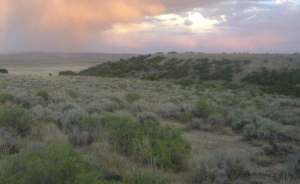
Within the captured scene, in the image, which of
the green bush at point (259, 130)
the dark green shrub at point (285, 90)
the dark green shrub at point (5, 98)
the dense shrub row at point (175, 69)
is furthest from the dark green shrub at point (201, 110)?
the dense shrub row at point (175, 69)

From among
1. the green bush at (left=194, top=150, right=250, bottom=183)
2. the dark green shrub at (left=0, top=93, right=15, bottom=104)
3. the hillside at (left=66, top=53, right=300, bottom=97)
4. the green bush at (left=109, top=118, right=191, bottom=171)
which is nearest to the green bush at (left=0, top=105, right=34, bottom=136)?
the green bush at (left=109, top=118, right=191, bottom=171)

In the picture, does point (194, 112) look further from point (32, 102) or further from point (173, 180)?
point (32, 102)

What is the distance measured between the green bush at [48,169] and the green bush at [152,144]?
67.5 inches

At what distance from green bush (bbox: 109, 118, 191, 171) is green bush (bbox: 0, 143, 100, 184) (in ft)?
5.62

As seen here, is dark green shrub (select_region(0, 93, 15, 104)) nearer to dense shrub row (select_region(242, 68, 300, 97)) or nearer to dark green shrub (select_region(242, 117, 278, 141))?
dark green shrub (select_region(242, 117, 278, 141))

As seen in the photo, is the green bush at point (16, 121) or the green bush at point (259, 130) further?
the green bush at point (259, 130)

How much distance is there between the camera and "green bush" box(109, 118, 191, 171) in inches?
220

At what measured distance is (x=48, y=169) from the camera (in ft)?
12.3

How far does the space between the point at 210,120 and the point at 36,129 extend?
640 centimetres

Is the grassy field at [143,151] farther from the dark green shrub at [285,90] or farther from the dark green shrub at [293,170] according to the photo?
the dark green shrub at [285,90]

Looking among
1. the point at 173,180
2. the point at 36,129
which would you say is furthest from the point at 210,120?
the point at 36,129

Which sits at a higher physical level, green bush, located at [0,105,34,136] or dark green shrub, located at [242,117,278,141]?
green bush, located at [0,105,34,136]

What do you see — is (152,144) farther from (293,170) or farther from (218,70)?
(218,70)

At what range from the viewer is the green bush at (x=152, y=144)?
18.3 feet
